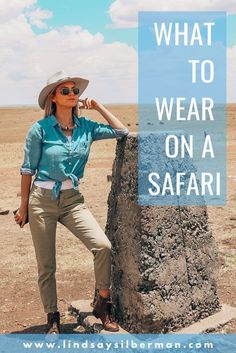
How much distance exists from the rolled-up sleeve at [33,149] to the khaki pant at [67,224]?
0.69ft

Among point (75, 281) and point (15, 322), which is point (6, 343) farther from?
point (75, 281)

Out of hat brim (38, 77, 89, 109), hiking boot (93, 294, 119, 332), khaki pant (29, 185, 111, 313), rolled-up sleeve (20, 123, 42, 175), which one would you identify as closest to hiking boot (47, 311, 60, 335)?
hiking boot (93, 294, 119, 332)

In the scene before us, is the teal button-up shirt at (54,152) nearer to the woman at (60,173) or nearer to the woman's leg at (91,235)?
the woman at (60,173)

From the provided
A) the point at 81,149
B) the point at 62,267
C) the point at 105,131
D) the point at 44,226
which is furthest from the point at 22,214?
the point at 62,267

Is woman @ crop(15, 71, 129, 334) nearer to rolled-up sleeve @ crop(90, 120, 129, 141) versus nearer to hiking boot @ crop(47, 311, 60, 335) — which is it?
rolled-up sleeve @ crop(90, 120, 129, 141)

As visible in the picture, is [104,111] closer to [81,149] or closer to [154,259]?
[81,149]

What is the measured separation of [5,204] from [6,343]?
24.8ft

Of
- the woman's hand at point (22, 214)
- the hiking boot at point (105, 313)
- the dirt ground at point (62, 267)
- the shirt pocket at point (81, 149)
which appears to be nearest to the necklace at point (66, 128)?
the shirt pocket at point (81, 149)

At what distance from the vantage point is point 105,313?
230 inches

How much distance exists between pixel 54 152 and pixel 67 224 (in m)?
0.73

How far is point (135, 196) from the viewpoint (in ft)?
18.7

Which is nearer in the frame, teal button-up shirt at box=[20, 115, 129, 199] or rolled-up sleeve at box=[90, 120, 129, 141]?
teal button-up shirt at box=[20, 115, 129, 199]

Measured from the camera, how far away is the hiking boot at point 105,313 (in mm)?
5820

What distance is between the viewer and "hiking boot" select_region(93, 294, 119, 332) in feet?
19.1
